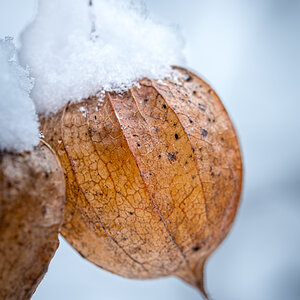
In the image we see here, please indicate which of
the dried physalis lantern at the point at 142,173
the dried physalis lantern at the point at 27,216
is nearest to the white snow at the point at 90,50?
the dried physalis lantern at the point at 142,173

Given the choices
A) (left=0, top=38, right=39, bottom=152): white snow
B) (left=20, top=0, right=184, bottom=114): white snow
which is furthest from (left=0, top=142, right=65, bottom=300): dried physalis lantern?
(left=20, top=0, right=184, bottom=114): white snow

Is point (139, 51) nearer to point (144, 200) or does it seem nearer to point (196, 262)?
point (144, 200)

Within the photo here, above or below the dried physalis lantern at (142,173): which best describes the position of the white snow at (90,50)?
above

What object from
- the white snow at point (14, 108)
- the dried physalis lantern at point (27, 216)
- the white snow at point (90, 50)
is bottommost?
the dried physalis lantern at point (27, 216)

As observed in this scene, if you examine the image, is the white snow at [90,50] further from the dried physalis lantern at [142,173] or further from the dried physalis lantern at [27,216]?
the dried physalis lantern at [27,216]

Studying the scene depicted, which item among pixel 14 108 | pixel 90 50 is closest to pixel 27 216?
pixel 14 108

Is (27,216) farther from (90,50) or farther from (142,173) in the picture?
(90,50)

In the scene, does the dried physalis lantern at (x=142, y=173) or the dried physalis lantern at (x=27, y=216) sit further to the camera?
the dried physalis lantern at (x=142, y=173)
